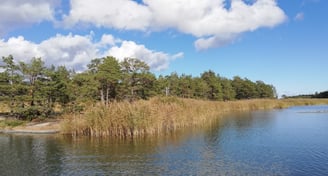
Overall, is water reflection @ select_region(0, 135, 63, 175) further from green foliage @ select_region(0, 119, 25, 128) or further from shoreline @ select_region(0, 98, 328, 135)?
green foliage @ select_region(0, 119, 25, 128)

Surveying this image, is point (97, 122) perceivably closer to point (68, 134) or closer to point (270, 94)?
point (68, 134)

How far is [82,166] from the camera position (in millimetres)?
16766

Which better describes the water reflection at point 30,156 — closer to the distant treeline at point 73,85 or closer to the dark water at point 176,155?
the dark water at point 176,155

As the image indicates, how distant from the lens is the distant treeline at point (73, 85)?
36.6 metres

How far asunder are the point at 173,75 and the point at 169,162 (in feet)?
163

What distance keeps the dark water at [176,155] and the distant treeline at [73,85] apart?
23.5 ft

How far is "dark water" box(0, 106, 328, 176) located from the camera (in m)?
15.7

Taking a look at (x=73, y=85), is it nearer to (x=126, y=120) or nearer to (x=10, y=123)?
(x=10, y=123)

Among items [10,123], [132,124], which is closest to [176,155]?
[132,124]

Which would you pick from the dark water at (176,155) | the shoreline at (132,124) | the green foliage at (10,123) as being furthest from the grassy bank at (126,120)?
the green foliage at (10,123)

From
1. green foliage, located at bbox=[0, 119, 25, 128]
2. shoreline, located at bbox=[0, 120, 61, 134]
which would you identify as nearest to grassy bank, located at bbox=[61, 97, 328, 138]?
shoreline, located at bbox=[0, 120, 61, 134]

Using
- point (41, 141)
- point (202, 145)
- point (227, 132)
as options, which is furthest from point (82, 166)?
point (227, 132)

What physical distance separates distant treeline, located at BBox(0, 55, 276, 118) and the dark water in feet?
23.5

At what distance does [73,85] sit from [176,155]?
944 inches
